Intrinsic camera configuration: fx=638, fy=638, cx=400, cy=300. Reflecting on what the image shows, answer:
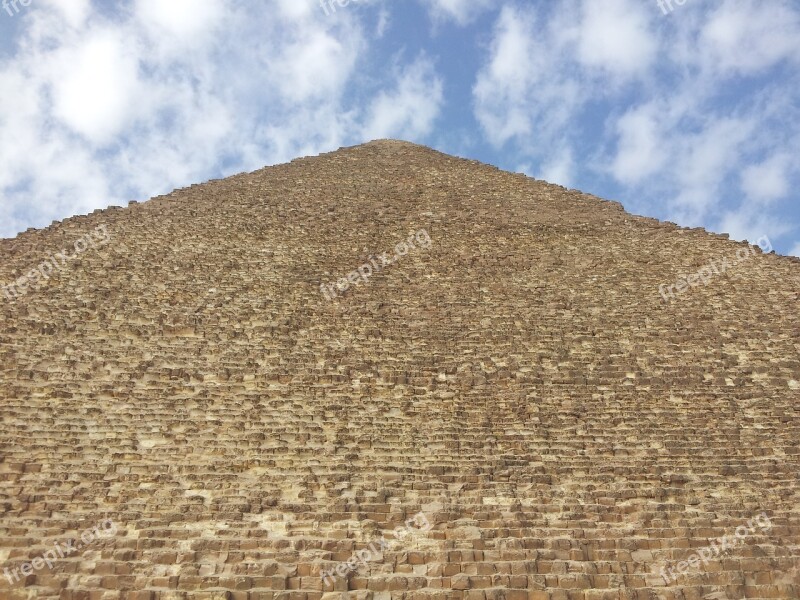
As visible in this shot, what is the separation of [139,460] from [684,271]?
7942 millimetres

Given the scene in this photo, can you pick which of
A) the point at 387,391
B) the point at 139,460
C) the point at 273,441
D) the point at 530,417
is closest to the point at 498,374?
the point at 530,417

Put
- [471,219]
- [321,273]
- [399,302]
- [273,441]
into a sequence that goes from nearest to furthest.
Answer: [273,441], [399,302], [321,273], [471,219]

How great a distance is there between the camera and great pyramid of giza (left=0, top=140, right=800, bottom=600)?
4.97 metres

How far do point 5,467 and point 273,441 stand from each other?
234cm

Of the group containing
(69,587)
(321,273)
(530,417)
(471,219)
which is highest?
(471,219)

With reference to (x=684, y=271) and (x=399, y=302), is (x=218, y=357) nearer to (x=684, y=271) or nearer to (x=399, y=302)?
(x=399, y=302)

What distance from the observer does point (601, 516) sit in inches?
216

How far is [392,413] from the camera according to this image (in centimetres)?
660

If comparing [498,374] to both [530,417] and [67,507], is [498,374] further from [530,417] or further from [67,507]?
[67,507]

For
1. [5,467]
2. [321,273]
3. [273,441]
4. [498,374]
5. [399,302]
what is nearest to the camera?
[5,467]

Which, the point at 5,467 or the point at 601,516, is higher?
the point at 5,467

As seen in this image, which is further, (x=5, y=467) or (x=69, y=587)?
(x=5, y=467)

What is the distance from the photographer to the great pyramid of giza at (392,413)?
4.97m

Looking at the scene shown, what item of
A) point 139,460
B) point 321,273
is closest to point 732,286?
point 321,273
